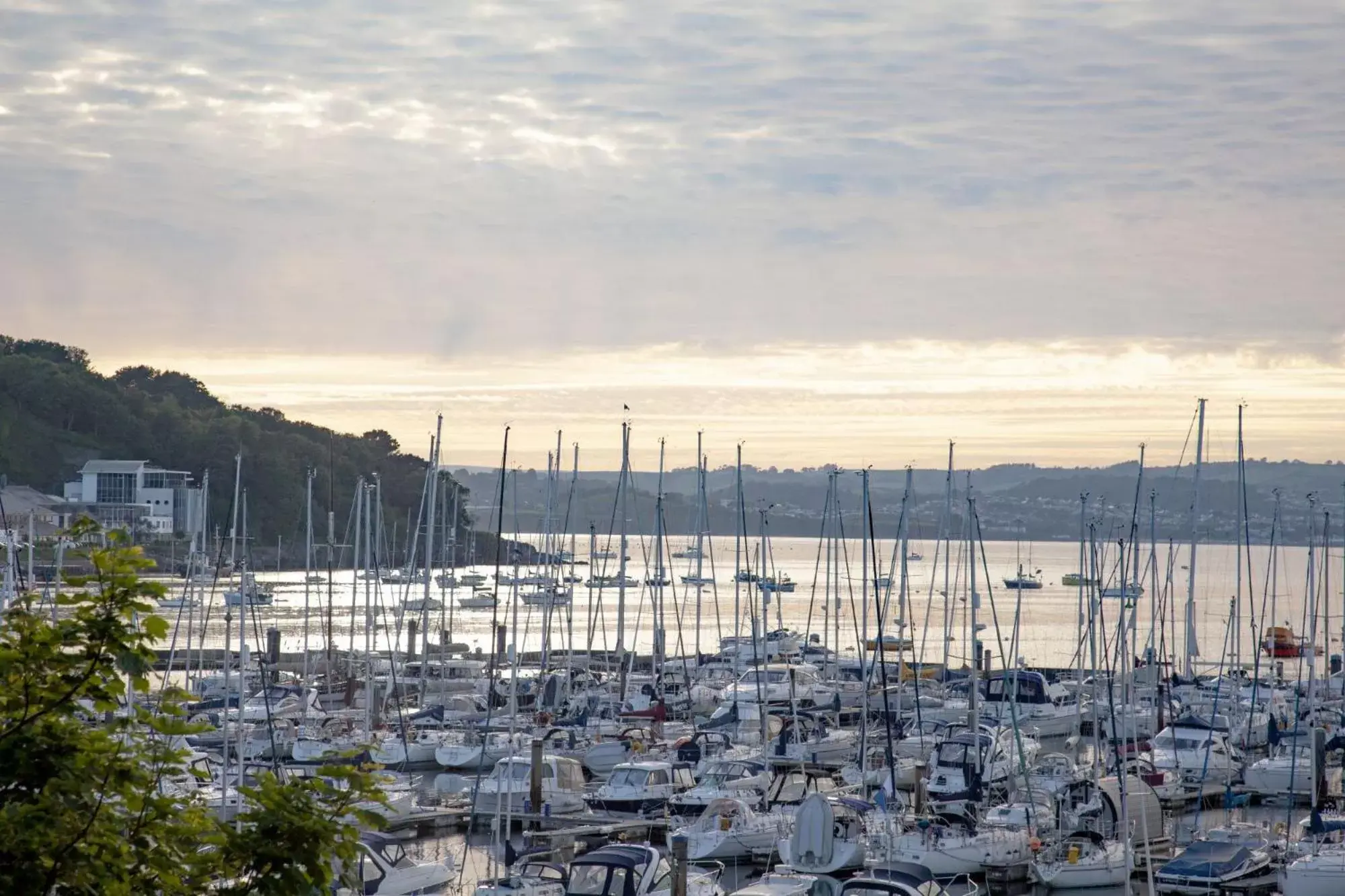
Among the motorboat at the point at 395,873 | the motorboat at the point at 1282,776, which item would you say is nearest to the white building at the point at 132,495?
the motorboat at the point at 1282,776

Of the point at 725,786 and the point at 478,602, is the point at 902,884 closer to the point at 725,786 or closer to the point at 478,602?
the point at 725,786

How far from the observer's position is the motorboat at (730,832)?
31.0 metres

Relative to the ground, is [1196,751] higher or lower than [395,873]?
lower

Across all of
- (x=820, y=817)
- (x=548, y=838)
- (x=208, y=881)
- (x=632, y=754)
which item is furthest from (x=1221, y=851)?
(x=208, y=881)

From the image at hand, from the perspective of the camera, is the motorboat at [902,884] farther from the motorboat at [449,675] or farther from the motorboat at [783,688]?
the motorboat at [449,675]

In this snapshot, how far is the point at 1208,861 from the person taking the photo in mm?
28906

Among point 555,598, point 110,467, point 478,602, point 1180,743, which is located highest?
point 110,467

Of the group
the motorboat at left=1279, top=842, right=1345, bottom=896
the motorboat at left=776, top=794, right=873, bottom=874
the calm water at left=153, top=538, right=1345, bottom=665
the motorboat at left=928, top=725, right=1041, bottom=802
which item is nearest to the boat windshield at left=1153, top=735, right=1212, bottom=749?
the motorboat at left=928, top=725, right=1041, bottom=802

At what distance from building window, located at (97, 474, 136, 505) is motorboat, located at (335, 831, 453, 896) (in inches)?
5139

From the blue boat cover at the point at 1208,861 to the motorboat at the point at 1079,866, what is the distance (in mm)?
827

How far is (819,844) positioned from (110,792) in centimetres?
2152

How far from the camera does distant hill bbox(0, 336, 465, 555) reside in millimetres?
160625

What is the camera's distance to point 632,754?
4025 cm

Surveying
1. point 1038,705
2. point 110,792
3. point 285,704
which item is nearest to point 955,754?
point 1038,705
